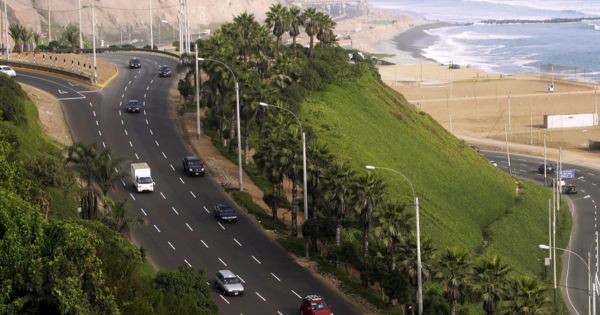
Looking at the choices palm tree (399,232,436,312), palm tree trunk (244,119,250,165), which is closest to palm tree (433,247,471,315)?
palm tree (399,232,436,312)

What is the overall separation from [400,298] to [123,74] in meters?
69.7

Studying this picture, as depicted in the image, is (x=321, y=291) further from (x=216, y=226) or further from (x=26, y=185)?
(x=26, y=185)

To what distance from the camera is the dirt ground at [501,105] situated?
127188 mm

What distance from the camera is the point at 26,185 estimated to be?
42781 millimetres

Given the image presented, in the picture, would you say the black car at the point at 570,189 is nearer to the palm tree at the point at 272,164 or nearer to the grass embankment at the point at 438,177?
the grass embankment at the point at 438,177

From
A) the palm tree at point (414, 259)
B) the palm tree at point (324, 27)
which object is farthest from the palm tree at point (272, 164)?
the palm tree at point (324, 27)

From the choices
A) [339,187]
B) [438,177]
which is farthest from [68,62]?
[339,187]

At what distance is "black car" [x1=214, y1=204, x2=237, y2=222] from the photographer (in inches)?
2365

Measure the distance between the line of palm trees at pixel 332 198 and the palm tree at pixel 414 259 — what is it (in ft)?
0.19

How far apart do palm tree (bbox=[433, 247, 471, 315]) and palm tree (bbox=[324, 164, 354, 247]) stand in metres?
10.8

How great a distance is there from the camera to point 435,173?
86188mm

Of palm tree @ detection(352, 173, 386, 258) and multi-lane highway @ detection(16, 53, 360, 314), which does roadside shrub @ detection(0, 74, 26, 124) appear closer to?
multi-lane highway @ detection(16, 53, 360, 314)

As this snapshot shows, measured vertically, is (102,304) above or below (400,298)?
above

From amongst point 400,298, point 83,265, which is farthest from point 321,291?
point 83,265
